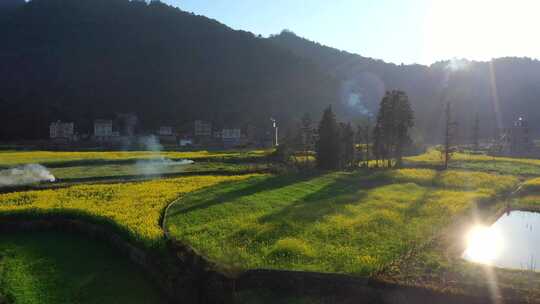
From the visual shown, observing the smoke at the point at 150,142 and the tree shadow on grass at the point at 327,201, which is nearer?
the tree shadow on grass at the point at 327,201

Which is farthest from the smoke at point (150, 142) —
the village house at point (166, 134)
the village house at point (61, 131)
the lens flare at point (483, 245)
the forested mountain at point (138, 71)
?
the lens flare at point (483, 245)

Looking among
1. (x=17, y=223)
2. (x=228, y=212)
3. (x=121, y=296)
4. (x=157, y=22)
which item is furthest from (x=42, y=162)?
(x=157, y=22)

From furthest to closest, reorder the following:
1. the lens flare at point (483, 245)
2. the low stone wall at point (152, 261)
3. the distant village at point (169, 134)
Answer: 1. the distant village at point (169, 134)
2. the lens flare at point (483, 245)
3. the low stone wall at point (152, 261)

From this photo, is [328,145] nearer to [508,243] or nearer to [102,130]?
[508,243]

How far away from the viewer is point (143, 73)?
15275cm

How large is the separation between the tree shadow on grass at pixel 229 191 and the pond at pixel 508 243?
17323mm

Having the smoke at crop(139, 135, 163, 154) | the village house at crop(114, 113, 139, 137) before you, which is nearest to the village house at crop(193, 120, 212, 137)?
the smoke at crop(139, 135, 163, 154)

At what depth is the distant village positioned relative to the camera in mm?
101250

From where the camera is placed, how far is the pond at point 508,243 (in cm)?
2031

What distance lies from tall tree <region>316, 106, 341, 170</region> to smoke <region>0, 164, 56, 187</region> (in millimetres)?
33933

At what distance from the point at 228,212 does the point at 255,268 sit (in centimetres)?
1079

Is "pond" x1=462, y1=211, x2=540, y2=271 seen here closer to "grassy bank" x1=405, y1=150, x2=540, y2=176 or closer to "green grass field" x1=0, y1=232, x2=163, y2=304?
"green grass field" x1=0, y1=232, x2=163, y2=304

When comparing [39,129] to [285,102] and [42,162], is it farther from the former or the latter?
[285,102]

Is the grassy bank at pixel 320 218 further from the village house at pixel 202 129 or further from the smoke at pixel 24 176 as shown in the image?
the village house at pixel 202 129
